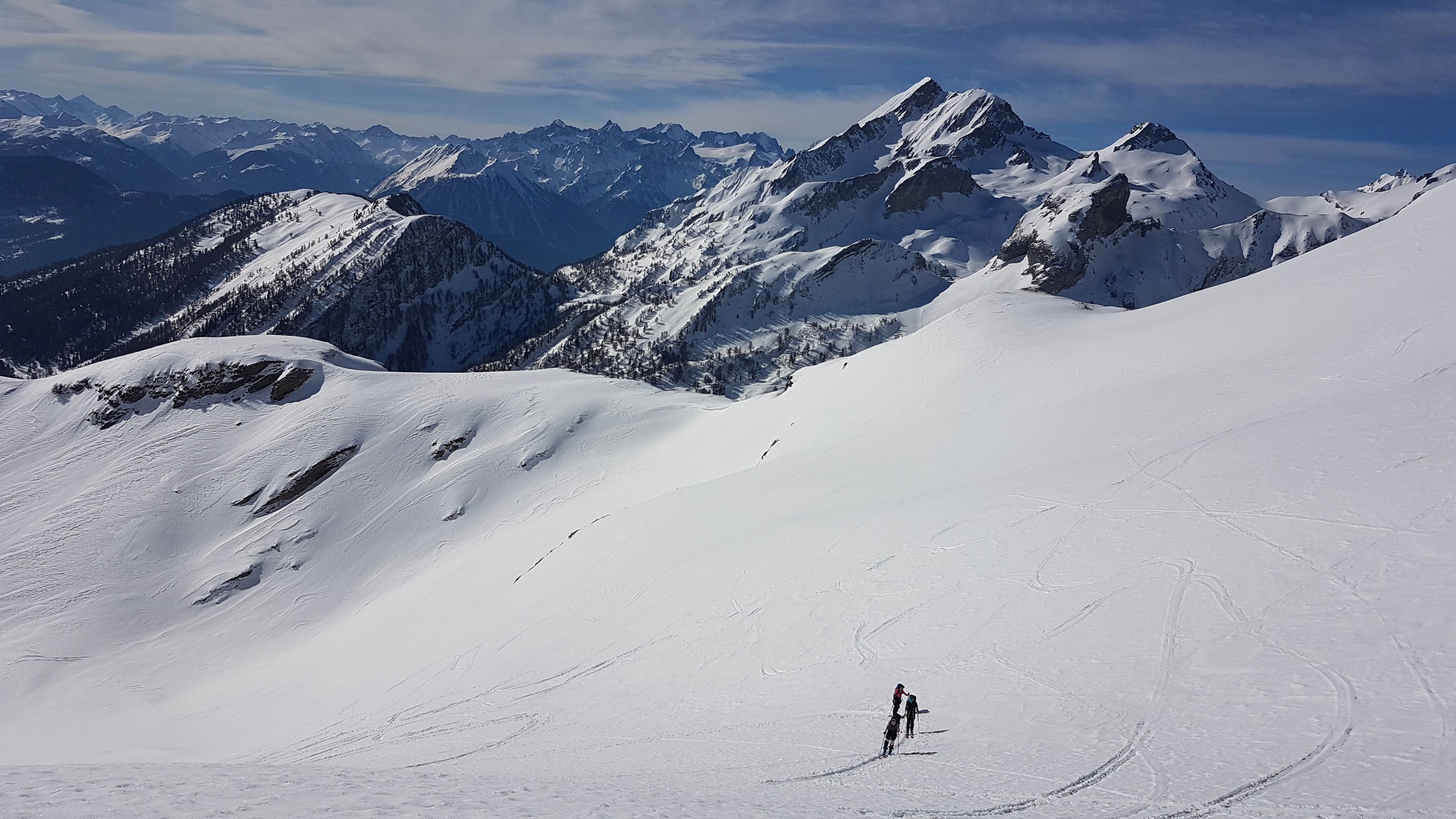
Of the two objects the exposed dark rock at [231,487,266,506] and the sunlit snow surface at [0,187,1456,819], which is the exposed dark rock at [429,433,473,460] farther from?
the exposed dark rock at [231,487,266,506]

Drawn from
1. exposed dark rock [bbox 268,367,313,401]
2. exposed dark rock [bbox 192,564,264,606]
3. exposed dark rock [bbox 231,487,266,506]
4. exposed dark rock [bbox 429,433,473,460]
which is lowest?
exposed dark rock [bbox 192,564,264,606]

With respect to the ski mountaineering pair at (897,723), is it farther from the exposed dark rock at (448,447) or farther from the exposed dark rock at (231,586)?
the exposed dark rock at (231,586)

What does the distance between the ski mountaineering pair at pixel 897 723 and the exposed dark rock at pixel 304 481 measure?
73.6 metres

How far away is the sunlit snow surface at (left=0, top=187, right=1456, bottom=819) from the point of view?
49.1 ft

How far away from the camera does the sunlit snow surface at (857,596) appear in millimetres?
14953

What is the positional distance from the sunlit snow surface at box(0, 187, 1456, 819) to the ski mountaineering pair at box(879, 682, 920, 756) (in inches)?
32.5

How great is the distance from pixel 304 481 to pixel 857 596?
69384mm

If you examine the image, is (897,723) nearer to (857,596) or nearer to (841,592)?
(857,596)

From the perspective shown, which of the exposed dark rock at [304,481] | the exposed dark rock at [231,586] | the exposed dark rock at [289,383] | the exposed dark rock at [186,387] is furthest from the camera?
the exposed dark rock at [289,383]

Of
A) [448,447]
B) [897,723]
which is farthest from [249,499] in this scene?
[897,723]

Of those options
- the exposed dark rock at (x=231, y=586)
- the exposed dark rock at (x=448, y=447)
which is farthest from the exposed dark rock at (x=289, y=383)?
the exposed dark rock at (x=231, y=586)

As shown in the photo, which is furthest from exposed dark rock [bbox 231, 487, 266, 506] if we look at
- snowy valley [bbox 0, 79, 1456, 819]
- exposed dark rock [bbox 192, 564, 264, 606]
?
exposed dark rock [bbox 192, 564, 264, 606]

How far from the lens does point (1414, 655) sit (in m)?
16.2

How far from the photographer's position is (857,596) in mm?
26625
